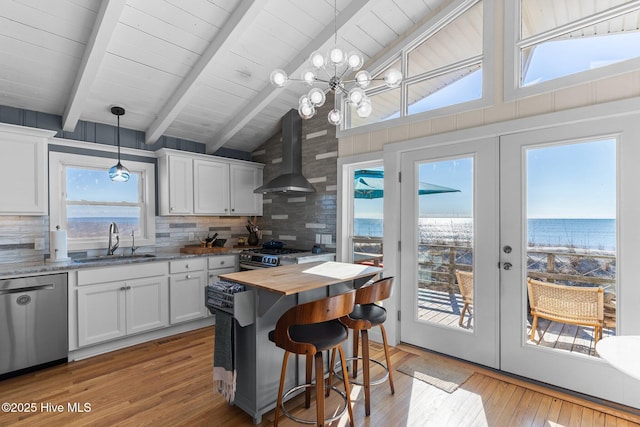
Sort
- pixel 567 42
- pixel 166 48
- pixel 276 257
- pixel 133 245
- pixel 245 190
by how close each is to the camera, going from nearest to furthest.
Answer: pixel 567 42 < pixel 166 48 < pixel 276 257 < pixel 133 245 < pixel 245 190

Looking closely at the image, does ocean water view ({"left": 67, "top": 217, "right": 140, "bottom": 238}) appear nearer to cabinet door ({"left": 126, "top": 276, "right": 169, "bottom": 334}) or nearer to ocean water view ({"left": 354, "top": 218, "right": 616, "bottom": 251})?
cabinet door ({"left": 126, "top": 276, "right": 169, "bottom": 334})

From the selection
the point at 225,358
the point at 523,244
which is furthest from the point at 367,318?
the point at 523,244

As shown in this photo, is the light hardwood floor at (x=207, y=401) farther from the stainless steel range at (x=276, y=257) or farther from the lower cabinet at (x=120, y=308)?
the stainless steel range at (x=276, y=257)

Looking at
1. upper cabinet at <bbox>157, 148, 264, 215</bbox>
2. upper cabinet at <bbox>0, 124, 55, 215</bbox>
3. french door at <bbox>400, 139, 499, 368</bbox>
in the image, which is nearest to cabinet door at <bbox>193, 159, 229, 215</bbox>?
upper cabinet at <bbox>157, 148, 264, 215</bbox>

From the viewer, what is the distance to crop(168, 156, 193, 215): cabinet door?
13.9 ft

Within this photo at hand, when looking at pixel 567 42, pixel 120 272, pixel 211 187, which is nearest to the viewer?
pixel 567 42

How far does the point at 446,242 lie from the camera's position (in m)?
3.21

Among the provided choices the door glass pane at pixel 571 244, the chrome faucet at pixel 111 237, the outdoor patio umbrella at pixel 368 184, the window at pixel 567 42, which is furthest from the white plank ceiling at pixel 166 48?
the door glass pane at pixel 571 244

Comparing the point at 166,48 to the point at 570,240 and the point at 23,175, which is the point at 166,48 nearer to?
the point at 23,175

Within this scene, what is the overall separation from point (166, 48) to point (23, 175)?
1.86m

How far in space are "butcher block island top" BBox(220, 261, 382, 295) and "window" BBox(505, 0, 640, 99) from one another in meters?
2.07

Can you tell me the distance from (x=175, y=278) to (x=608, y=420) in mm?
4046

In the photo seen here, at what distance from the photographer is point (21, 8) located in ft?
7.98

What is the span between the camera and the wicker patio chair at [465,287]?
3.06 meters
